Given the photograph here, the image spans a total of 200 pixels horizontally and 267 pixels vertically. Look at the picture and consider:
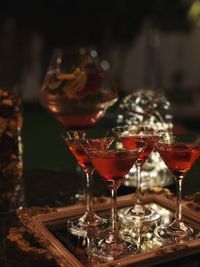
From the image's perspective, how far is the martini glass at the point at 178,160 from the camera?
1174 mm

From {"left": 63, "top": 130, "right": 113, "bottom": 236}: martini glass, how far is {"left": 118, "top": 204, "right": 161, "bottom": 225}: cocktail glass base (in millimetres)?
60

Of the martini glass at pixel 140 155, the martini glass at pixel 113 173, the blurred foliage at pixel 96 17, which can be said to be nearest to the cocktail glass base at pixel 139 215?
the martini glass at pixel 140 155

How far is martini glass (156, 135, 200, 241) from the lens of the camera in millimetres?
1174

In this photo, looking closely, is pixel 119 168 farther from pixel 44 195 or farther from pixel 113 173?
pixel 44 195

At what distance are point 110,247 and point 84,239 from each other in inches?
4.2

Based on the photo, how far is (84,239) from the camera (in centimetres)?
116

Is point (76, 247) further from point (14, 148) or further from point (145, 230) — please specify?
point (14, 148)

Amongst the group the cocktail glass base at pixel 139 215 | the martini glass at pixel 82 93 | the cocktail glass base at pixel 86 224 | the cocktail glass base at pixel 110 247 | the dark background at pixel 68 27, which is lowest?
the cocktail glass base at pixel 110 247

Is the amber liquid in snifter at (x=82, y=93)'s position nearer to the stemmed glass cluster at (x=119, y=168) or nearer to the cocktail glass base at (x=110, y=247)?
the stemmed glass cluster at (x=119, y=168)

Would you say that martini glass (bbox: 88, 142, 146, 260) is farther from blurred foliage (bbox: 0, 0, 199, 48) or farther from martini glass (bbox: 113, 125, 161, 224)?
blurred foliage (bbox: 0, 0, 199, 48)

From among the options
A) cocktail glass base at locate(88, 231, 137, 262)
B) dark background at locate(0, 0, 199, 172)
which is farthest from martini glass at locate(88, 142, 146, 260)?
dark background at locate(0, 0, 199, 172)

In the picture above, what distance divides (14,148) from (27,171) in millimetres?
440

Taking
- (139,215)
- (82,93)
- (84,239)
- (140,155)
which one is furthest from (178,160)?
(82,93)

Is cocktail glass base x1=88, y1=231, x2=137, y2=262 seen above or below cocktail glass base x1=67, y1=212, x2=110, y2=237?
below
